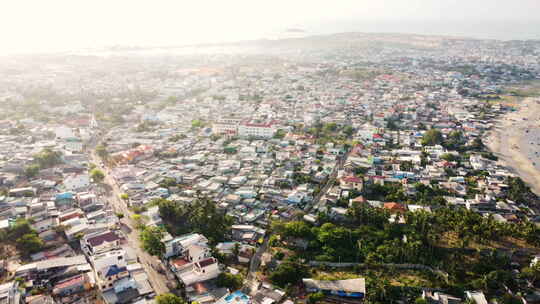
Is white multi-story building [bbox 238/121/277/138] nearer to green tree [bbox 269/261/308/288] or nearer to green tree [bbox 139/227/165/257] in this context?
green tree [bbox 139/227/165/257]

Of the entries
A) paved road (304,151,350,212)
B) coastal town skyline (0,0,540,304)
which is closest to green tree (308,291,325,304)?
coastal town skyline (0,0,540,304)

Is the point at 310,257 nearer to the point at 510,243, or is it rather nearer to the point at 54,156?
the point at 510,243

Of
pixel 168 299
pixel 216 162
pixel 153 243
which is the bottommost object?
pixel 168 299

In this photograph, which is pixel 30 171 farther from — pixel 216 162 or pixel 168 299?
pixel 168 299

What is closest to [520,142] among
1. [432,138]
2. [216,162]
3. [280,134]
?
[432,138]

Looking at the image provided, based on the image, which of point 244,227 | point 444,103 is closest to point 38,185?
point 244,227

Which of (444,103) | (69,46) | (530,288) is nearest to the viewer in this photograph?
(530,288)
